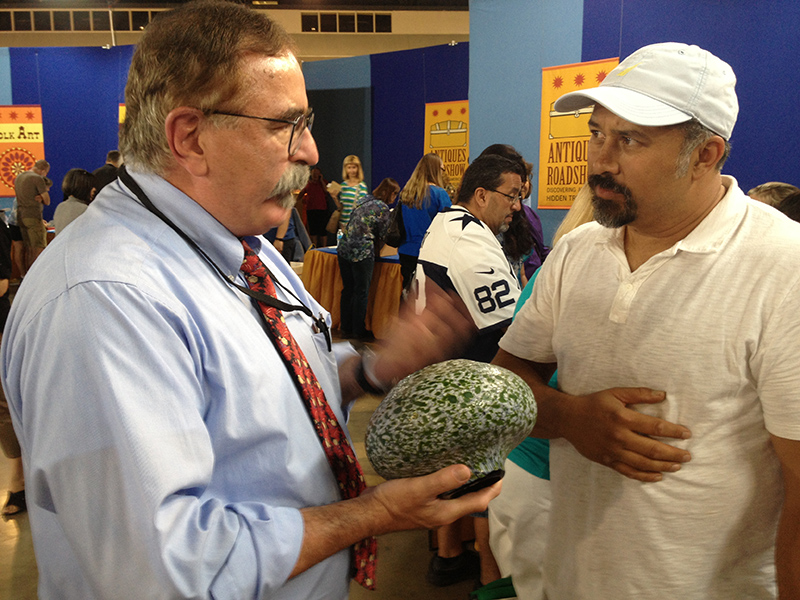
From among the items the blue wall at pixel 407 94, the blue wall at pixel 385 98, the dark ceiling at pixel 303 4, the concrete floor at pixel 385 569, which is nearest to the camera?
the concrete floor at pixel 385 569

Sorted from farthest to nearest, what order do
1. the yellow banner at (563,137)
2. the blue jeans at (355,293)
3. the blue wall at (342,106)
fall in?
the blue wall at (342,106) < the blue jeans at (355,293) < the yellow banner at (563,137)

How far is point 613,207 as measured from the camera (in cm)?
116

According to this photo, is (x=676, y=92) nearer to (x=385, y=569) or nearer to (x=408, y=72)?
(x=385, y=569)

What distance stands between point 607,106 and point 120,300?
866 millimetres

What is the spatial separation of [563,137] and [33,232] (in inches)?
274

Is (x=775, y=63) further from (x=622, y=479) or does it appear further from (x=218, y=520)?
(x=218, y=520)

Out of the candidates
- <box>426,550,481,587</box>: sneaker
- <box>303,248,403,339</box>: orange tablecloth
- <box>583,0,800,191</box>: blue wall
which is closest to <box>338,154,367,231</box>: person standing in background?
<box>303,248,403,339</box>: orange tablecloth

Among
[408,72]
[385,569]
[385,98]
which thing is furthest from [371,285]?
[385,98]

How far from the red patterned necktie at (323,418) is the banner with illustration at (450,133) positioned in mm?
6790

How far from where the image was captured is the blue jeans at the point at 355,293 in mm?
5723

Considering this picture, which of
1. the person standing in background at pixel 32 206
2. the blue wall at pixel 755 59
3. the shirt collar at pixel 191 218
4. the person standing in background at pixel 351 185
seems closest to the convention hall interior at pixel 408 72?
the blue wall at pixel 755 59

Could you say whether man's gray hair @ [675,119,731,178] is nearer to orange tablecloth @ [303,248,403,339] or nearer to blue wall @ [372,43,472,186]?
orange tablecloth @ [303,248,403,339]

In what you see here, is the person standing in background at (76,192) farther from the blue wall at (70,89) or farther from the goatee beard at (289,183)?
the blue wall at (70,89)

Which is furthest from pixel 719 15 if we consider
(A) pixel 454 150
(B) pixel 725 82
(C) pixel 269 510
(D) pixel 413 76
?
(D) pixel 413 76
